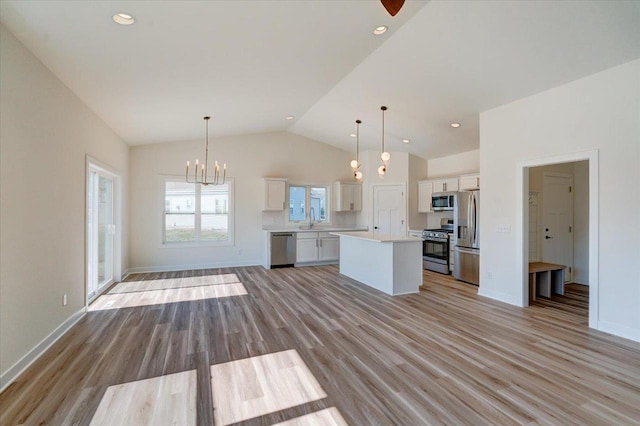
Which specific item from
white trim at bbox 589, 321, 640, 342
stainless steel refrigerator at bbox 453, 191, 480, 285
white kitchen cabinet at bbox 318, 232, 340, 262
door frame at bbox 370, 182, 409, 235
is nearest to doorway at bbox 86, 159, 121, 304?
white kitchen cabinet at bbox 318, 232, 340, 262

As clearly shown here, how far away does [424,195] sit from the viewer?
24.8ft

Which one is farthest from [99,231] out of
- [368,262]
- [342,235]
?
[368,262]

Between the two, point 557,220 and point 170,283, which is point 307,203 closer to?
point 170,283

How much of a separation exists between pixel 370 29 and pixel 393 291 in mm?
3640

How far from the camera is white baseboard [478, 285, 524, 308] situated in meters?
4.41

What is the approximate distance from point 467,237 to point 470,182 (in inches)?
44.3

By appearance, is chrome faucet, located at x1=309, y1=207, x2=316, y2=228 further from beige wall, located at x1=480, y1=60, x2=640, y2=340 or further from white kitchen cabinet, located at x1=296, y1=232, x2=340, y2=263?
beige wall, located at x1=480, y1=60, x2=640, y2=340

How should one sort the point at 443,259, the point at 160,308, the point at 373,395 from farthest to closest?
the point at 443,259
the point at 160,308
the point at 373,395

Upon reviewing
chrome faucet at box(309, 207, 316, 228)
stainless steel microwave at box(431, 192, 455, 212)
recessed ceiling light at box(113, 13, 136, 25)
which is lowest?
chrome faucet at box(309, 207, 316, 228)

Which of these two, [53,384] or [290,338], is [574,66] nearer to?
[290,338]

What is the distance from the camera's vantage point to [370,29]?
3299mm

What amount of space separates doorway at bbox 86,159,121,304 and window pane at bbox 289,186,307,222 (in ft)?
12.4

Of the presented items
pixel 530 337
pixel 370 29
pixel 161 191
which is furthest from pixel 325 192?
pixel 530 337

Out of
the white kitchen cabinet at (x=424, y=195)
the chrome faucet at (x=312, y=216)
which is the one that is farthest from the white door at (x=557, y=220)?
the chrome faucet at (x=312, y=216)
